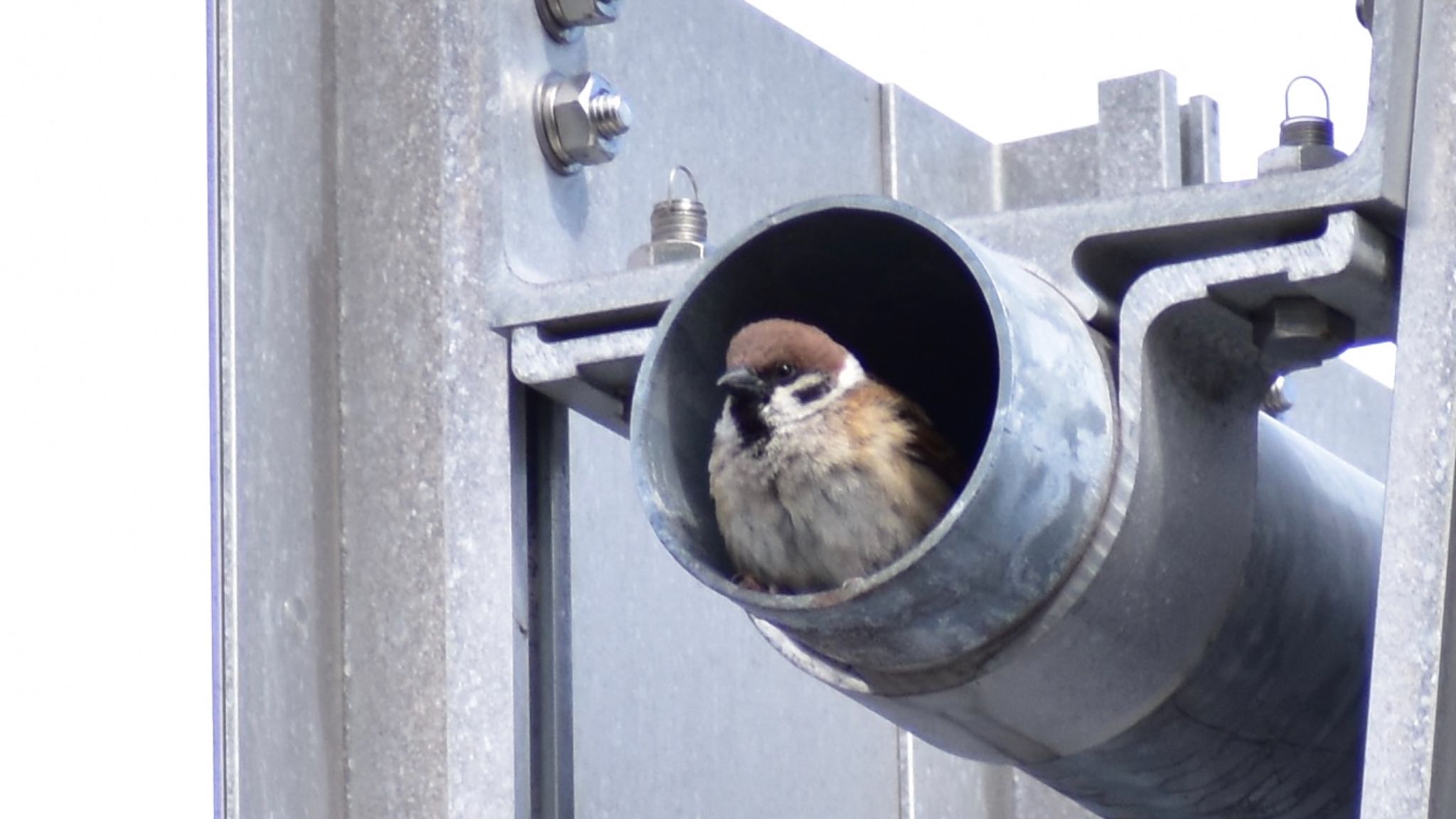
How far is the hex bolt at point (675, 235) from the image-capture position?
1.66 meters

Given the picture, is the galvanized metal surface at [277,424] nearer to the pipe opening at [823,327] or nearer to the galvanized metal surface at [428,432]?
the galvanized metal surface at [428,432]

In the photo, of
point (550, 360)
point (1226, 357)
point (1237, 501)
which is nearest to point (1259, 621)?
point (1237, 501)

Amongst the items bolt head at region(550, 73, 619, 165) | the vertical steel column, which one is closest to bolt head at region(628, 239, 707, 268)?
bolt head at region(550, 73, 619, 165)

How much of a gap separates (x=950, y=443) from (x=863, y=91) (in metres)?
0.63

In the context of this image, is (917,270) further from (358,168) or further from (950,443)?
(358,168)

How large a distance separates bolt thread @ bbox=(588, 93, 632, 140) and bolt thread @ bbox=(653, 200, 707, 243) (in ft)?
0.28

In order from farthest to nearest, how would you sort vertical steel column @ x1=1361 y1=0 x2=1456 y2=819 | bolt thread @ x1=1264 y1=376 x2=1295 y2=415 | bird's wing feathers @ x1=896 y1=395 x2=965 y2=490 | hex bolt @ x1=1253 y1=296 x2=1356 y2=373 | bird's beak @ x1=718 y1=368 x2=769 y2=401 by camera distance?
bolt thread @ x1=1264 y1=376 x2=1295 y2=415, bird's wing feathers @ x1=896 y1=395 x2=965 y2=490, bird's beak @ x1=718 y1=368 x2=769 y2=401, hex bolt @ x1=1253 y1=296 x2=1356 y2=373, vertical steel column @ x1=1361 y1=0 x2=1456 y2=819

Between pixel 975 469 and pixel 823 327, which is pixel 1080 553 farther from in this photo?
pixel 823 327

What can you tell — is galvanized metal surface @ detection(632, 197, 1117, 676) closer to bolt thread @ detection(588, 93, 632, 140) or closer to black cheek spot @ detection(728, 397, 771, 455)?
black cheek spot @ detection(728, 397, 771, 455)

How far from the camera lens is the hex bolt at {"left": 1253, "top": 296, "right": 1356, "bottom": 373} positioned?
1392 mm

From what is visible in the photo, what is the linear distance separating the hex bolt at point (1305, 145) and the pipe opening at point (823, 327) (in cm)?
23

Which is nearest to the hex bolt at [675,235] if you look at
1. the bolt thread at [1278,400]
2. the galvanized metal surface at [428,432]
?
the galvanized metal surface at [428,432]

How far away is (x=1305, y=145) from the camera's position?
147 centimetres

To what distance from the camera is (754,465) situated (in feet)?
5.28
